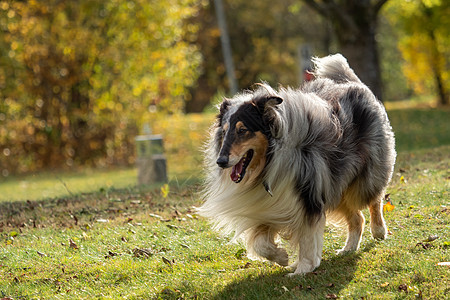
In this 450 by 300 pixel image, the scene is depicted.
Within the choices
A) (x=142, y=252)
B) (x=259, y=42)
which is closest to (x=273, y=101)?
(x=142, y=252)

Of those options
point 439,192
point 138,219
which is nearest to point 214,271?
point 138,219

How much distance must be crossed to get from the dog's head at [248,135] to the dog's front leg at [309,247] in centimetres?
68

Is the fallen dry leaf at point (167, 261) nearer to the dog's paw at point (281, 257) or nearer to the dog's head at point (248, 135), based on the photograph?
the dog's paw at point (281, 257)

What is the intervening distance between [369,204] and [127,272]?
8.04 feet

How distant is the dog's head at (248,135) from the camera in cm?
537

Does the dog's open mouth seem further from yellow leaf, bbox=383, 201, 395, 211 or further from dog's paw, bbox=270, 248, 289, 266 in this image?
yellow leaf, bbox=383, 201, 395, 211

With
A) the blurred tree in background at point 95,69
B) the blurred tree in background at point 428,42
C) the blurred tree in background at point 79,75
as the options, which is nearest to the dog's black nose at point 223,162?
the blurred tree in background at point 95,69

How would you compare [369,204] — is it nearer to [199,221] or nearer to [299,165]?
[299,165]

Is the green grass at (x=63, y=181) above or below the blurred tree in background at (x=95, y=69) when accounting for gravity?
below

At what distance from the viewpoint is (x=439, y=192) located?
831 cm

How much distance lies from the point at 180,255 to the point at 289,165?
1790 millimetres

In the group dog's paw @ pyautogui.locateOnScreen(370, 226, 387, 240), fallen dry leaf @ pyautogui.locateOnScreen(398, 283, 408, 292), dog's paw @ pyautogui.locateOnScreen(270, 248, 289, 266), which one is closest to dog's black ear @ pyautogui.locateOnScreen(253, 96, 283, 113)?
dog's paw @ pyautogui.locateOnScreen(270, 248, 289, 266)

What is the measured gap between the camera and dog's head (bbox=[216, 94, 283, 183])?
17.6ft

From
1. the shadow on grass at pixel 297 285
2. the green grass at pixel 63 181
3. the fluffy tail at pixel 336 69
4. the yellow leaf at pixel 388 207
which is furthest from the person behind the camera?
the green grass at pixel 63 181
